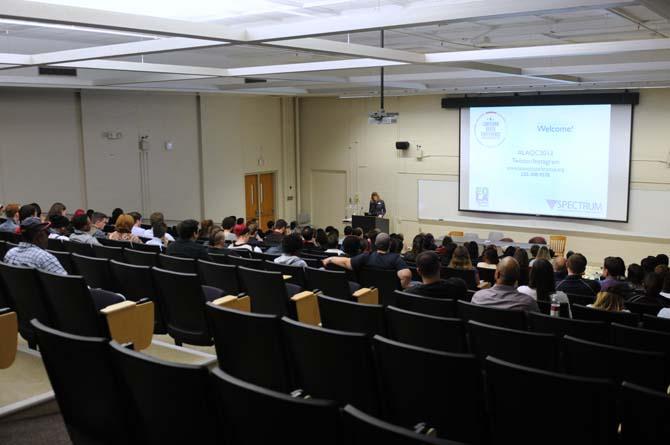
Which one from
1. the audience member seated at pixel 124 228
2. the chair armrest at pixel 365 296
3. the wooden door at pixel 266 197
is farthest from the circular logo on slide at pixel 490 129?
the chair armrest at pixel 365 296

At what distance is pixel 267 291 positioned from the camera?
5082 mm

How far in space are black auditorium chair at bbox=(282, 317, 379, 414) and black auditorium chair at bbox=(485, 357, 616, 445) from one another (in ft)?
1.85

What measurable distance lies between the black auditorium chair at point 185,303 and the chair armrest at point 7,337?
3.42 ft

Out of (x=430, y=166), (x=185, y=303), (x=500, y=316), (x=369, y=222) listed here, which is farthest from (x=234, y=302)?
(x=430, y=166)

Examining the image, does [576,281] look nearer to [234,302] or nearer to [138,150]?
[234,302]

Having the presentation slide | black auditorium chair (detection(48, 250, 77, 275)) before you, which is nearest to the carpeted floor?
black auditorium chair (detection(48, 250, 77, 275))

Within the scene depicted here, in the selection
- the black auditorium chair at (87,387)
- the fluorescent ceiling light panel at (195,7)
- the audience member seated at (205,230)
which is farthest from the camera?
the audience member seated at (205,230)

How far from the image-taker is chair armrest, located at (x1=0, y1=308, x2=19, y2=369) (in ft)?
13.5

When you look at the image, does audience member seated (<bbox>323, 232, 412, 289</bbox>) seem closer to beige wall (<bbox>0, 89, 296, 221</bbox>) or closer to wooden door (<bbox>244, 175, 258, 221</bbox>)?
beige wall (<bbox>0, 89, 296, 221</bbox>)

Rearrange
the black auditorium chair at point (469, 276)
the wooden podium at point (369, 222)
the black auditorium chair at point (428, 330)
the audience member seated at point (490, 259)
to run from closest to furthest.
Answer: the black auditorium chair at point (428, 330), the black auditorium chair at point (469, 276), the audience member seated at point (490, 259), the wooden podium at point (369, 222)

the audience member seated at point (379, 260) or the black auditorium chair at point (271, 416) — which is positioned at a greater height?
the black auditorium chair at point (271, 416)

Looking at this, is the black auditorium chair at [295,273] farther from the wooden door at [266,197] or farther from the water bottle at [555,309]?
the wooden door at [266,197]

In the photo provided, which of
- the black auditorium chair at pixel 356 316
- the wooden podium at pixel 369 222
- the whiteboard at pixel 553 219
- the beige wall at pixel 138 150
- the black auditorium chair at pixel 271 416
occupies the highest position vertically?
the beige wall at pixel 138 150

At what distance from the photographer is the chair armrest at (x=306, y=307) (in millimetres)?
4719
